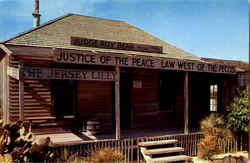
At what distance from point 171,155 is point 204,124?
7.70ft

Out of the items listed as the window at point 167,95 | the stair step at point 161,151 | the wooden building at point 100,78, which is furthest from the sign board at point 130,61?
the window at point 167,95

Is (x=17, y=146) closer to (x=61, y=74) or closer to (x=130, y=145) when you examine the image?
(x=61, y=74)

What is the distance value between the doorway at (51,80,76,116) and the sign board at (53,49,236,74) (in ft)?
8.25

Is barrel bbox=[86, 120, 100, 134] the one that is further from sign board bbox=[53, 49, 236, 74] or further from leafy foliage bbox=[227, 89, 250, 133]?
leafy foliage bbox=[227, 89, 250, 133]

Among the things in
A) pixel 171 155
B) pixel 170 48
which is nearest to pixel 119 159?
pixel 171 155

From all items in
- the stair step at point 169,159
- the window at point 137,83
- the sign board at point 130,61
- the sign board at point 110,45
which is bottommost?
the stair step at point 169,159

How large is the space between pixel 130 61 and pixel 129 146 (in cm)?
281

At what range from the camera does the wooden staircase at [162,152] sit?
21.8 ft

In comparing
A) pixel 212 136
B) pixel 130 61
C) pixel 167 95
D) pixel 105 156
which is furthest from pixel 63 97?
pixel 212 136

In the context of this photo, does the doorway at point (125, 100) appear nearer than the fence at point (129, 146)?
No

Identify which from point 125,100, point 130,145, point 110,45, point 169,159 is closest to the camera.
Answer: point 169,159

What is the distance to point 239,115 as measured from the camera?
8148 mm

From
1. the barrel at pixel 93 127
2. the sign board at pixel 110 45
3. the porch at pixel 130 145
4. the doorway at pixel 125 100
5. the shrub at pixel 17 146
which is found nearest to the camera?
the shrub at pixel 17 146

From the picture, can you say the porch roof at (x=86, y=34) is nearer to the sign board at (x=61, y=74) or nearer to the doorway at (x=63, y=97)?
the doorway at (x=63, y=97)
